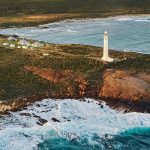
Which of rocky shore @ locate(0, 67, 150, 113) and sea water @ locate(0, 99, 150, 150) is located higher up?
rocky shore @ locate(0, 67, 150, 113)

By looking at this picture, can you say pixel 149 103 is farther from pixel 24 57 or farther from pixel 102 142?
pixel 24 57

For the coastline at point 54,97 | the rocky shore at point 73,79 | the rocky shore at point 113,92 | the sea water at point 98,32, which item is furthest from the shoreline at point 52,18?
the coastline at point 54,97

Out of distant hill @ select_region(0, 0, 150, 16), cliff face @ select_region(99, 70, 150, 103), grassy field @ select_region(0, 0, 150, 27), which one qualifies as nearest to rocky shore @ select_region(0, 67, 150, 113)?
cliff face @ select_region(99, 70, 150, 103)

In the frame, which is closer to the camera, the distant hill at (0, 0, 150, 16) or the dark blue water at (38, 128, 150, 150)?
the dark blue water at (38, 128, 150, 150)

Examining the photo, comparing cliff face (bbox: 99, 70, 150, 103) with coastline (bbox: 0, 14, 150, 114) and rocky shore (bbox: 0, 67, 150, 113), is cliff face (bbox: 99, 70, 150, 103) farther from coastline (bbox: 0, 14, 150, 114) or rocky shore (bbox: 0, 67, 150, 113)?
coastline (bbox: 0, 14, 150, 114)

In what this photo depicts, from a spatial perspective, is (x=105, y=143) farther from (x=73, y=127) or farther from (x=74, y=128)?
(x=73, y=127)

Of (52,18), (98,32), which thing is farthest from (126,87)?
(52,18)
